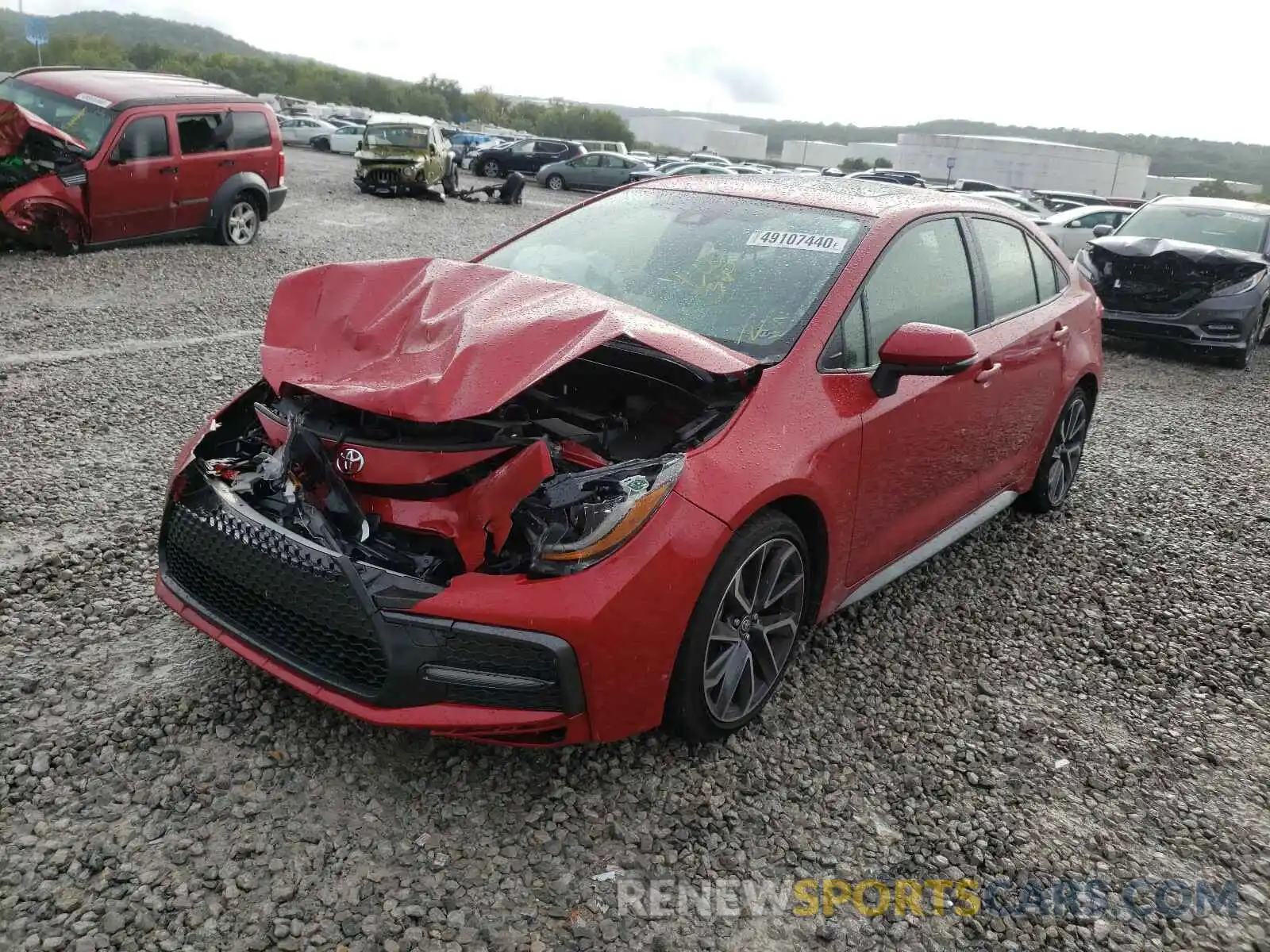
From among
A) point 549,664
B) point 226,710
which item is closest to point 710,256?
point 549,664

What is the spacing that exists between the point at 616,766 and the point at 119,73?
1159 cm

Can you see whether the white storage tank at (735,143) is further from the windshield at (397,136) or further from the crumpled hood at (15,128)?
the crumpled hood at (15,128)

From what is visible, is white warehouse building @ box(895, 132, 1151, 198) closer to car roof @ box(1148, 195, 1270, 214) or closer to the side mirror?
car roof @ box(1148, 195, 1270, 214)

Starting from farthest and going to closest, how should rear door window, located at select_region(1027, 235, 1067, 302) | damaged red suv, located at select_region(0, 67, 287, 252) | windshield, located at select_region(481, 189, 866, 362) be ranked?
damaged red suv, located at select_region(0, 67, 287, 252)
rear door window, located at select_region(1027, 235, 1067, 302)
windshield, located at select_region(481, 189, 866, 362)

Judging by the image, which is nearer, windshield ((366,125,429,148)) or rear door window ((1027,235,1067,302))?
rear door window ((1027,235,1067,302))

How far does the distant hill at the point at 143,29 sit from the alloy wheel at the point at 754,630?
553 ft

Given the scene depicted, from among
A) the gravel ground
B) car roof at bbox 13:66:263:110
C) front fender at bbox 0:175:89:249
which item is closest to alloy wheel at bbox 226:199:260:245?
car roof at bbox 13:66:263:110

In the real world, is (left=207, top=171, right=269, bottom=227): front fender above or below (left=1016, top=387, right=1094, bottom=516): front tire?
above

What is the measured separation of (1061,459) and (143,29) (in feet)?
618

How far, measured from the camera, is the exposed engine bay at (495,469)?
8.12 ft

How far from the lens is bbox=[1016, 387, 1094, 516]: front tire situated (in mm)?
4730

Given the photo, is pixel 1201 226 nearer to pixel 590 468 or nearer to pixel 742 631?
pixel 742 631

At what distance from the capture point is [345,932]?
84.0 inches

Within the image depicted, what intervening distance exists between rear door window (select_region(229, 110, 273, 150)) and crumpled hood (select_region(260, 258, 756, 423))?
9.24m
